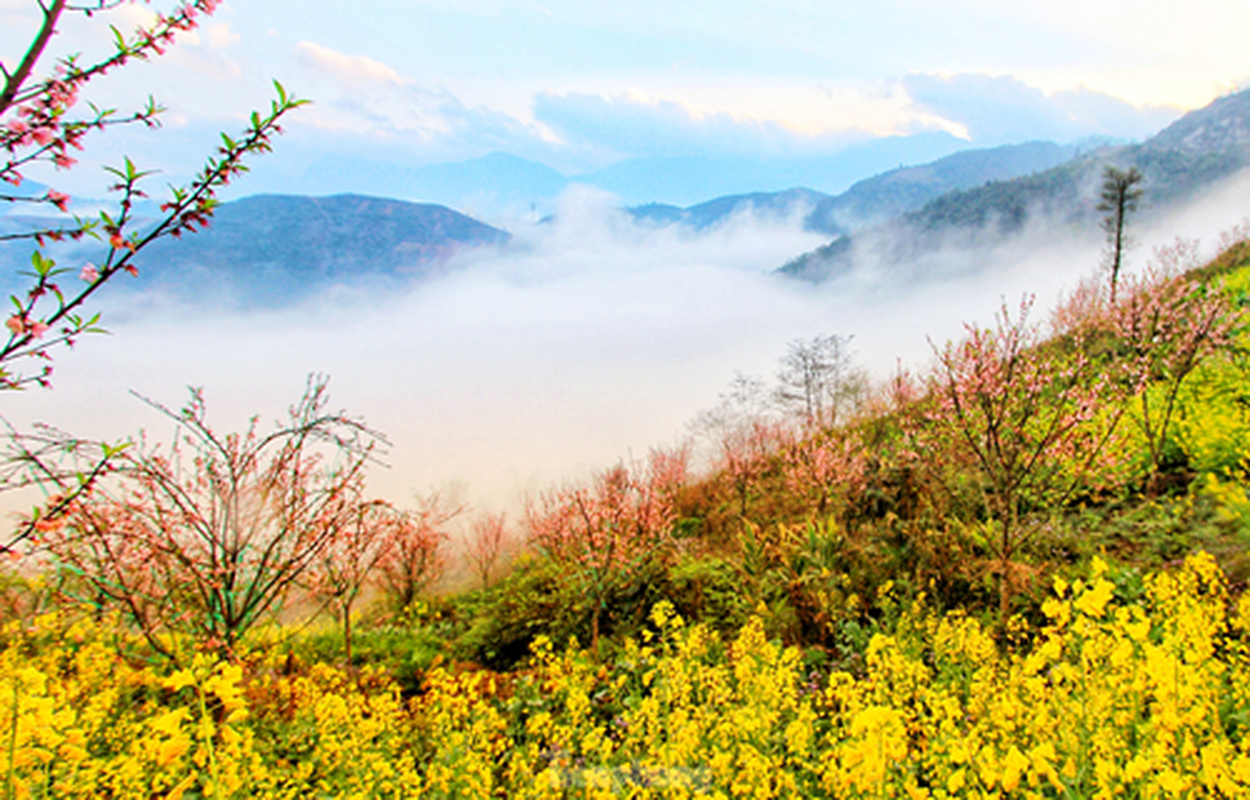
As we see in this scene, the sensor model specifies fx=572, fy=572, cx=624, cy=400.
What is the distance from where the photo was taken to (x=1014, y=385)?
570 cm

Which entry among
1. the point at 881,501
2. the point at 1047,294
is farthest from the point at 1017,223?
the point at 881,501

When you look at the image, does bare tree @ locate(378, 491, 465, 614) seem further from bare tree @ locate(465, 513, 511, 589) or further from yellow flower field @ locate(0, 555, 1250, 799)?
yellow flower field @ locate(0, 555, 1250, 799)

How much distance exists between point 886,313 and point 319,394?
174 metres

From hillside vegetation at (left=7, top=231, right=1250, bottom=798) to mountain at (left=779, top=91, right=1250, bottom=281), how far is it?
12993 centimetres

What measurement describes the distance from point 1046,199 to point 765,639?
166796mm

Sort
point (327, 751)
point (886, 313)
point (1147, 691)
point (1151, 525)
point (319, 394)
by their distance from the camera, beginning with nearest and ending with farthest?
point (1147, 691) → point (327, 751) → point (319, 394) → point (1151, 525) → point (886, 313)

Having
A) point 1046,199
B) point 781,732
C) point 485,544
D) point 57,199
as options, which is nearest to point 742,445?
point 485,544

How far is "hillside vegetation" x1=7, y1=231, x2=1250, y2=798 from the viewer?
2551 mm

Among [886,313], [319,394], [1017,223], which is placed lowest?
[886,313]

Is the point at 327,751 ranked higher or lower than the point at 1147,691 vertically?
lower

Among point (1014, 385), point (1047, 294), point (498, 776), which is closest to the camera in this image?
point (498, 776)

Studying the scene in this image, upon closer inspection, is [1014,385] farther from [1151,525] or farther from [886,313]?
[886,313]

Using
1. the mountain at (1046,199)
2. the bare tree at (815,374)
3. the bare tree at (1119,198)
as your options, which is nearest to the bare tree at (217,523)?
the bare tree at (815,374)

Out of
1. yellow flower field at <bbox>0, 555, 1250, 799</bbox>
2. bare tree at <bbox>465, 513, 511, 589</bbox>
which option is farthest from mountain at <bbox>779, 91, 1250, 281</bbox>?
yellow flower field at <bbox>0, 555, 1250, 799</bbox>
